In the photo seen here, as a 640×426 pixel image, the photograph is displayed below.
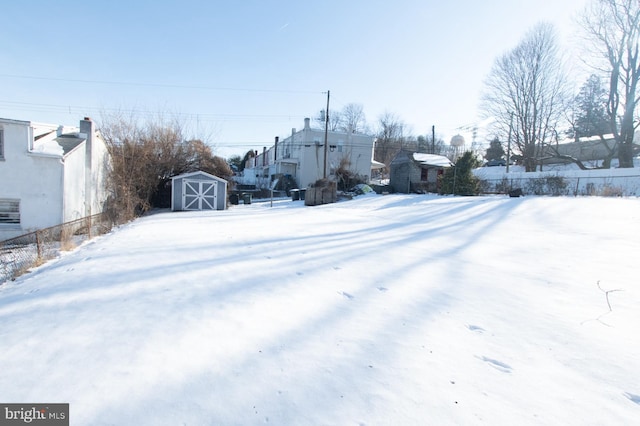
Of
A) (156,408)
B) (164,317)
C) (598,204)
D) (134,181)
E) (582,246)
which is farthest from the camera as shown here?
(134,181)

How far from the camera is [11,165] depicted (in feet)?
35.9

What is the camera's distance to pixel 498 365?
2473 mm

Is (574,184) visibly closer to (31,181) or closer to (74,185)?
(74,185)

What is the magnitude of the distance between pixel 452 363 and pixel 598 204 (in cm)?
1241

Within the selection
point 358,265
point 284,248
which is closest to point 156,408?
point 358,265

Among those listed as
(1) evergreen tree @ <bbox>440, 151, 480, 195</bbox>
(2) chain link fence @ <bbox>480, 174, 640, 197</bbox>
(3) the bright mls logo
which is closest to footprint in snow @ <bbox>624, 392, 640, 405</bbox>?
(3) the bright mls logo

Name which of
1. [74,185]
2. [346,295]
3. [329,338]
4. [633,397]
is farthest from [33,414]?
[74,185]

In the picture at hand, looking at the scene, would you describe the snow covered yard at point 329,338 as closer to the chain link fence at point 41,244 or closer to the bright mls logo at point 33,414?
the bright mls logo at point 33,414

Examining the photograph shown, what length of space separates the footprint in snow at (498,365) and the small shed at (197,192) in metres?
18.7

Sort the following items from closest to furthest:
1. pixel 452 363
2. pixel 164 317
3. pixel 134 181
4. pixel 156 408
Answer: pixel 156 408
pixel 452 363
pixel 164 317
pixel 134 181

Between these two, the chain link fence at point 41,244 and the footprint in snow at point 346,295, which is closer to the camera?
the footprint in snow at point 346,295

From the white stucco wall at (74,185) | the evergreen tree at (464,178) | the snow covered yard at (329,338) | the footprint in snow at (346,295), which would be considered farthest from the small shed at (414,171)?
the footprint in snow at (346,295)

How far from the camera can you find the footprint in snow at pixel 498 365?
7.93ft

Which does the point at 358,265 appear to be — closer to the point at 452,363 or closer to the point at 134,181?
the point at 452,363
